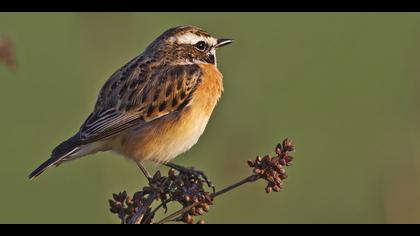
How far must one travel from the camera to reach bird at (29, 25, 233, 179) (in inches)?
301

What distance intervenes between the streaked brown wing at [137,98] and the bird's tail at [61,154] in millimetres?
152

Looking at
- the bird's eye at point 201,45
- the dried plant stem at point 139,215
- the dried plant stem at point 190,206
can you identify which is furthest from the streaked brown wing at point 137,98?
the dried plant stem at point 190,206

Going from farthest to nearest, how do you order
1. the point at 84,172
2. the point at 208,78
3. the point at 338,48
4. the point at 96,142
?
the point at 338,48 → the point at 84,172 → the point at 208,78 → the point at 96,142

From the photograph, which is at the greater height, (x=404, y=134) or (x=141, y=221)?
(x=404, y=134)

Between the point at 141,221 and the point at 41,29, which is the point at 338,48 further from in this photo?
the point at 141,221

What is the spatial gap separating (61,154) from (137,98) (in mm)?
914

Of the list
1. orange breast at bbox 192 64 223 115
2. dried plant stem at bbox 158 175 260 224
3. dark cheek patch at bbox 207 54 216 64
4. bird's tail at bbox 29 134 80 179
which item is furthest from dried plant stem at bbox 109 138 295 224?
dark cheek patch at bbox 207 54 216 64

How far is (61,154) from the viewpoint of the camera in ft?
24.0

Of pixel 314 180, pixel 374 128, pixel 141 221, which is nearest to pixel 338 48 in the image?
pixel 374 128

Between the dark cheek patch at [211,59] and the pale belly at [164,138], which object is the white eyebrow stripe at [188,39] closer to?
the dark cheek patch at [211,59]

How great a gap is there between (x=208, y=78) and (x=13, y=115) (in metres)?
8.80

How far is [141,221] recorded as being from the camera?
18.9 ft

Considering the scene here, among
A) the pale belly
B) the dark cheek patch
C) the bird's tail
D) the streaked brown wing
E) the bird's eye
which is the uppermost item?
the bird's eye

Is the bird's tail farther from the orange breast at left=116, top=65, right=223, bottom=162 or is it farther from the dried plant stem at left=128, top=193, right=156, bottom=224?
the dried plant stem at left=128, top=193, right=156, bottom=224
